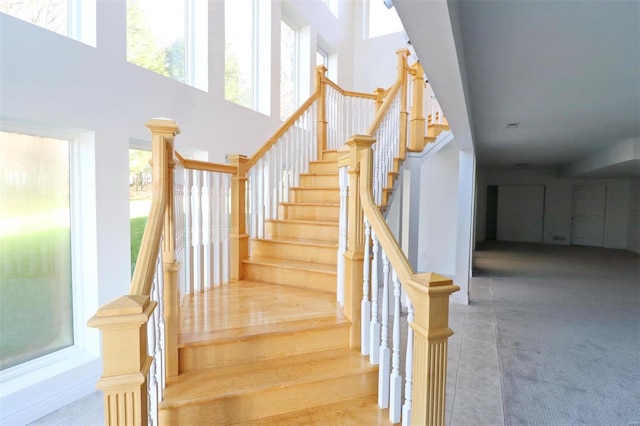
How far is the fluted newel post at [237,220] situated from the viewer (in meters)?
3.10

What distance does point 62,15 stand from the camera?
8.22ft

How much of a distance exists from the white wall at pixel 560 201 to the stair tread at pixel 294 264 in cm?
874

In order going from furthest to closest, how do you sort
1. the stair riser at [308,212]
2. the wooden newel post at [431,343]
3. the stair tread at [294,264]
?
the stair riser at [308,212] < the stair tread at [294,264] < the wooden newel post at [431,343]

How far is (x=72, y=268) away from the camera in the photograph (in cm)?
273

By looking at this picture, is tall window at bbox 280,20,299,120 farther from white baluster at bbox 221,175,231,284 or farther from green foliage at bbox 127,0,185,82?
white baluster at bbox 221,175,231,284

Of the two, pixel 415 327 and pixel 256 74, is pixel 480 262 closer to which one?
pixel 256 74

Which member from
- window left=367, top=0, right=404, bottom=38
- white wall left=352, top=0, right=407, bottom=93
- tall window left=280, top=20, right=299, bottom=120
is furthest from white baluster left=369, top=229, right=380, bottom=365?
window left=367, top=0, right=404, bottom=38

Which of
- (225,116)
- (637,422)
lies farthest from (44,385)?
(637,422)

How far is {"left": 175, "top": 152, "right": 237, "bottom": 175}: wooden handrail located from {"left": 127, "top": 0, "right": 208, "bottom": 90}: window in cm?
125

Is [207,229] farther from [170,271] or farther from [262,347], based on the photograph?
[262,347]

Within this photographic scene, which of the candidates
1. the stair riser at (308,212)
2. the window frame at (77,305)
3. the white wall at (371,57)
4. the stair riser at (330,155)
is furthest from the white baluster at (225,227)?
the white wall at (371,57)

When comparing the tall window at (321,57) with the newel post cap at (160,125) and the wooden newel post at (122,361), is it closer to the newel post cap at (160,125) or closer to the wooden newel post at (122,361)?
the newel post cap at (160,125)

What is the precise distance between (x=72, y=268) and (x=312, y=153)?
8.83 ft

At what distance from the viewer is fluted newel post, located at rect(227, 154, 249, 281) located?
3.10m
